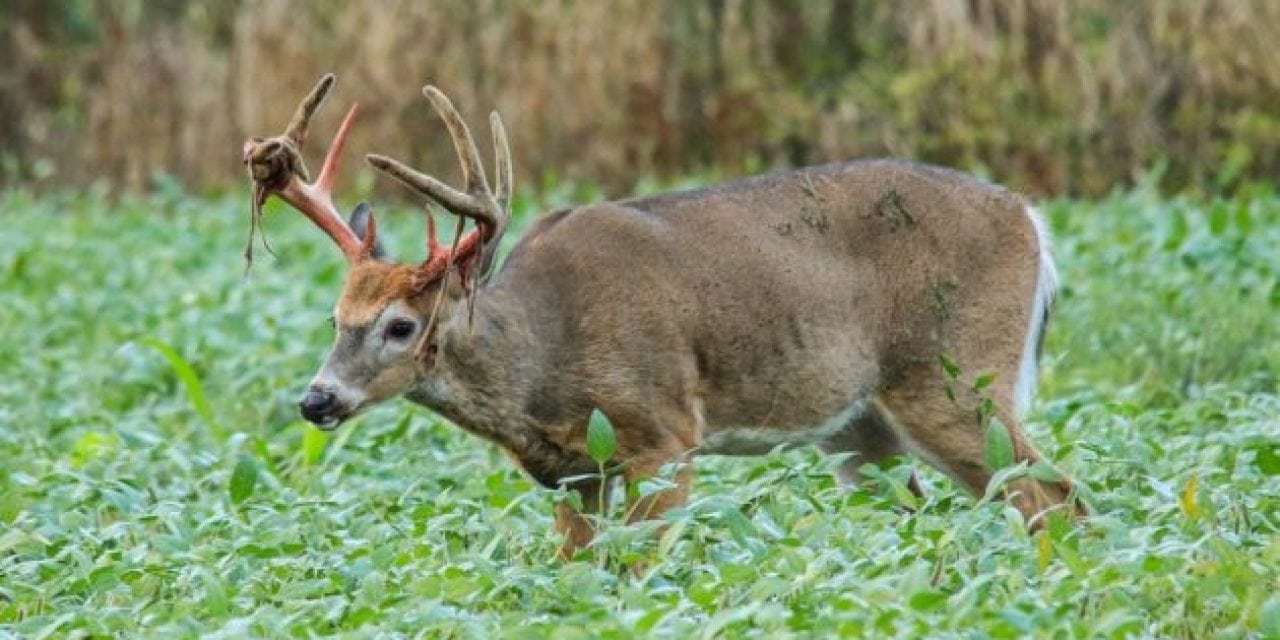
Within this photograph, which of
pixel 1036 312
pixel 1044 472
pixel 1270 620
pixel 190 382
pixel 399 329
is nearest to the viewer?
pixel 1270 620

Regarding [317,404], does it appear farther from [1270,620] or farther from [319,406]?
[1270,620]

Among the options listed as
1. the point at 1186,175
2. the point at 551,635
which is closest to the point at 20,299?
the point at 1186,175

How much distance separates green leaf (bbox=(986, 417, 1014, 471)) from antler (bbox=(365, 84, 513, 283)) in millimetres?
1246

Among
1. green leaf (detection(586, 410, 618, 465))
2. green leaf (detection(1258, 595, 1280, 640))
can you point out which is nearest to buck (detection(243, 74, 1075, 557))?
green leaf (detection(586, 410, 618, 465))

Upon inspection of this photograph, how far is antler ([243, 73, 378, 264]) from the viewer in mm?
6406

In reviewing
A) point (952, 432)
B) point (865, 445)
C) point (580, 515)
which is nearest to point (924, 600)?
point (580, 515)

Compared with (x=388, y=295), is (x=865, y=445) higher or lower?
lower

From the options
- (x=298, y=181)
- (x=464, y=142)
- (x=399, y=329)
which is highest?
(x=464, y=142)

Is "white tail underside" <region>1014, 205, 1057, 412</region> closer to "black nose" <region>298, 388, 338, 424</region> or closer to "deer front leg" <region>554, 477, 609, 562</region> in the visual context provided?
"deer front leg" <region>554, 477, 609, 562</region>

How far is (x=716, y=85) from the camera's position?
16.1m

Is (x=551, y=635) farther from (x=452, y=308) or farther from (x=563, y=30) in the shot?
(x=563, y=30)

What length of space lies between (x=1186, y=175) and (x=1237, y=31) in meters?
0.83

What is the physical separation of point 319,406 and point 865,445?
5.23 ft

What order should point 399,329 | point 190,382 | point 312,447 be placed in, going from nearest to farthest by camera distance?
point 399,329
point 312,447
point 190,382
